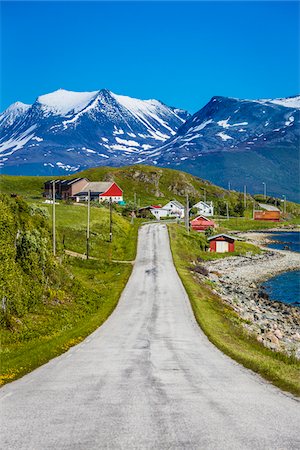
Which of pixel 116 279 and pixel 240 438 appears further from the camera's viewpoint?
pixel 116 279

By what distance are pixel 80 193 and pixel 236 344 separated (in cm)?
16979

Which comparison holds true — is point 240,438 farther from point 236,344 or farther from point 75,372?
point 236,344

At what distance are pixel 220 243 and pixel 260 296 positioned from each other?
1900 inches

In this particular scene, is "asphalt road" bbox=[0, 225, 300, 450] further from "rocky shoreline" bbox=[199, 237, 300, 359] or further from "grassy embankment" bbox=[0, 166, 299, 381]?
"rocky shoreline" bbox=[199, 237, 300, 359]

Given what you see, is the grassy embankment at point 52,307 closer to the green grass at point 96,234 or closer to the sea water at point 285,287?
the green grass at point 96,234

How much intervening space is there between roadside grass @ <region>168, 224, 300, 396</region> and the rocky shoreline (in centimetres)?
151

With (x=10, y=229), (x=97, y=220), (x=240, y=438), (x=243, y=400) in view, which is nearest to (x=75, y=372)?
(x=243, y=400)

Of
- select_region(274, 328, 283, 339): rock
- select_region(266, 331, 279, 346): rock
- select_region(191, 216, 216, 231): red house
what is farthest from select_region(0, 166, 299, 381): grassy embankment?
select_region(191, 216, 216, 231): red house

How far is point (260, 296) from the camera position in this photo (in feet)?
225

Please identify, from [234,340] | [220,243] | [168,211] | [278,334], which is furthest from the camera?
[168,211]

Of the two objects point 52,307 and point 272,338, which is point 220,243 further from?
point 52,307

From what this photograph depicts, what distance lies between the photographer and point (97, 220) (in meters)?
112

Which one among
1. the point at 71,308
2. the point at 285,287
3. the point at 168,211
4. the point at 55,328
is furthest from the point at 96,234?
the point at 168,211

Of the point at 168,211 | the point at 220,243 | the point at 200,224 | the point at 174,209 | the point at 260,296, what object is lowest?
the point at 260,296
